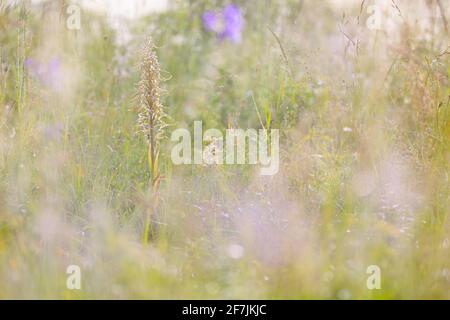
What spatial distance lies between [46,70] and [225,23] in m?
1.18

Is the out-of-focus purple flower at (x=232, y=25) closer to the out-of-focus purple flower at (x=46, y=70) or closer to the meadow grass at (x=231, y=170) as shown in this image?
the meadow grass at (x=231, y=170)

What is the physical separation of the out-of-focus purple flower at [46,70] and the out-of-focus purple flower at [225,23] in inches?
41.3

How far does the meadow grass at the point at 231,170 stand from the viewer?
80.4 inches

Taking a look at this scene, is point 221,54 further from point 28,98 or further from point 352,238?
point 352,238

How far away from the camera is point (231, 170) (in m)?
2.75

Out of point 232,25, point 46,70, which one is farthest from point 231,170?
point 232,25

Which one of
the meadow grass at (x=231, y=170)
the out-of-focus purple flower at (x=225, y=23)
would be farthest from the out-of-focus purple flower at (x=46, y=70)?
the out-of-focus purple flower at (x=225, y=23)

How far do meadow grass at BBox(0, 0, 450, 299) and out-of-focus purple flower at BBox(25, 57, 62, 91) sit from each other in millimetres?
11

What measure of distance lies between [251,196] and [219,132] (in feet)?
2.01

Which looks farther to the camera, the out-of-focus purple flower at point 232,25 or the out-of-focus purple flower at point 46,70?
the out-of-focus purple flower at point 232,25

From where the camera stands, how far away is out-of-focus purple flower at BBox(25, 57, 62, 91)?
2.98 meters

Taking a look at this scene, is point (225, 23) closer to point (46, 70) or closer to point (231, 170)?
point (46, 70)

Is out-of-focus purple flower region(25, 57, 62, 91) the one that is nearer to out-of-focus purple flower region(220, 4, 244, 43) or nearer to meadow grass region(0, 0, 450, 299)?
meadow grass region(0, 0, 450, 299)

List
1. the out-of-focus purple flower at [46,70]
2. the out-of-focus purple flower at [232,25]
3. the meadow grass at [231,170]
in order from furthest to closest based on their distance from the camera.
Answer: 1. the out-of-focus purple flower at [232,25]
2. the out-of-focus purple flower at [46,70]
3. the meadow grass at [231,170]
